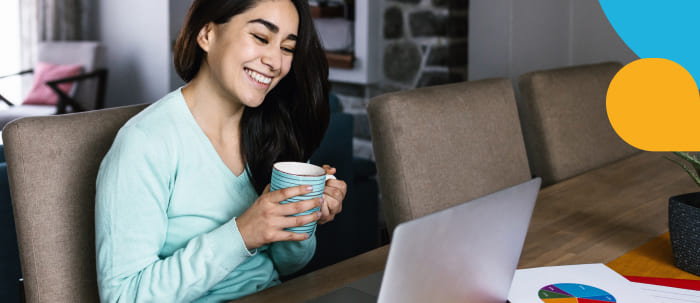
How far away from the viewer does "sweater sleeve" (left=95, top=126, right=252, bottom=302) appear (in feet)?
2.98

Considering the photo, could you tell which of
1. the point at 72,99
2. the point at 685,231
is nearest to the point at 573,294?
the point at 685,231

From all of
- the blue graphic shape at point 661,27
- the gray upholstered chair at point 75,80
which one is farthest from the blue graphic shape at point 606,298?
the gray upholstered chair at point 75,80

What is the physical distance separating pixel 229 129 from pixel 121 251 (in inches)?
11.7

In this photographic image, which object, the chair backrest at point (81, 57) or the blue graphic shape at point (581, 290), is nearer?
the blue graphic shape at point (581, 290)

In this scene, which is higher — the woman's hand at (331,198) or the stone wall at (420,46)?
the stone wall at (420,46)

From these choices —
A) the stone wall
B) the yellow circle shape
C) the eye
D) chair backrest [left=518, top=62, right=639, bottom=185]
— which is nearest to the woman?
the eye

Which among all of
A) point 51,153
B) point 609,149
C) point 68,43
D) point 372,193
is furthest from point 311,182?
point 68,43

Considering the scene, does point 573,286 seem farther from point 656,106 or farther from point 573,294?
point 656,106

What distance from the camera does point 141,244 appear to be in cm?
92

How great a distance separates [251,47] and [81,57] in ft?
14.6

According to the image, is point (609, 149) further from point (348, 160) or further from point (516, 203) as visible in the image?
point (516, 203)

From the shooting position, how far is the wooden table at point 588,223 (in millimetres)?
975

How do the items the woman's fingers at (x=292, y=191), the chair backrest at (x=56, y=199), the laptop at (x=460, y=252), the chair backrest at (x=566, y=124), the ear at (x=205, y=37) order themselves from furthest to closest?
1. the chair backrest at (x=566, y=124)
2. the ear at (x=205, y=37)
3. the chair backrest at (x=56, y=199)
4. the woman's fingers at (x=292, y=191)
5. the laptop at (x=460, y=252)

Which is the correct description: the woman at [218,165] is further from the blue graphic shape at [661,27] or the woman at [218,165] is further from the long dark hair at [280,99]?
the blue graphic shape at [661,27]
